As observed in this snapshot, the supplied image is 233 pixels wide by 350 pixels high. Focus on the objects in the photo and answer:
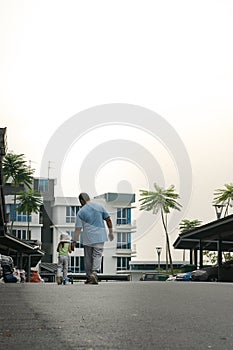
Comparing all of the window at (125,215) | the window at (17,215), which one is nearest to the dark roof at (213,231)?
the window at (125,215)

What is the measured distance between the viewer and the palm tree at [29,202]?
125062mm

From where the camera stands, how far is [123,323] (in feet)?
22.2

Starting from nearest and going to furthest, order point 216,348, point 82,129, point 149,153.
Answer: point 216,348 → point 82,129 → point 149,153

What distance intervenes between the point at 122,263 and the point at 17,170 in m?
23.4

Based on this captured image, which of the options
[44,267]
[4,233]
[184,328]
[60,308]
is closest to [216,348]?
[184,328]

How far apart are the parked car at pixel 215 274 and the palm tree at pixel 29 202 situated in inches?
3418

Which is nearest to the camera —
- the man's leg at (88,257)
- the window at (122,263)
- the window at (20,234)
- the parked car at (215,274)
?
the man's leg at (88,257)

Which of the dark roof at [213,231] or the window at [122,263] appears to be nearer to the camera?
the dark roof at [213,231]

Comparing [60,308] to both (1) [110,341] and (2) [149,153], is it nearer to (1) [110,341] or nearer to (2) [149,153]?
(1) [110,341]

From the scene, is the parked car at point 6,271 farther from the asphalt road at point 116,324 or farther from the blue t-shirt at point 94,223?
the asphalt road at point 116,324

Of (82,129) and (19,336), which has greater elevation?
(82,129)

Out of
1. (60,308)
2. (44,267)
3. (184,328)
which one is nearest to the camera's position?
(184,328)

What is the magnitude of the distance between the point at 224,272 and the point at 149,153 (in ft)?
67.2

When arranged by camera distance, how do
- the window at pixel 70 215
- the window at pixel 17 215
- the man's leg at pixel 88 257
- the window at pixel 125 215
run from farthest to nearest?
the window at pixel 17 215 < the window at pixel 70 215 < the window at pixel 125 215 < the man's leg at pixel 88 257
